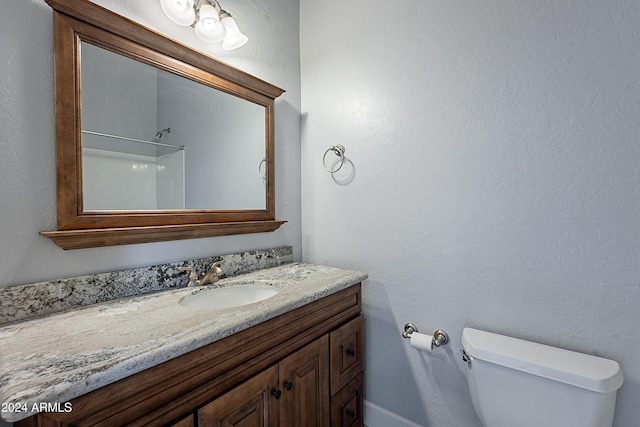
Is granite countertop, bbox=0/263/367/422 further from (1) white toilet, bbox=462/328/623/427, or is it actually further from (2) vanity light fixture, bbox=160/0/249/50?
(2) vanity light fixture, bbox=160/0/249/50

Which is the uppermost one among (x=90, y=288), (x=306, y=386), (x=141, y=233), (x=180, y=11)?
(x=180, y=11)

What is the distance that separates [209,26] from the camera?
119 centimetres

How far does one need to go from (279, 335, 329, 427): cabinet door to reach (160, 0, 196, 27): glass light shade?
52.0 inches

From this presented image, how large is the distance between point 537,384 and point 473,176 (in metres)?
0.76

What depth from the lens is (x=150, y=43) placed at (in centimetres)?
106

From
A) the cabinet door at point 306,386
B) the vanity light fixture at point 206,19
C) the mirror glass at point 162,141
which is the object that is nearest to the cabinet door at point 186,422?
the cabinet door at point 306,386

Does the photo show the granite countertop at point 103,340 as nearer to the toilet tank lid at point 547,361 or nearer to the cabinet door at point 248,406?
the cabinet door at point 248,406

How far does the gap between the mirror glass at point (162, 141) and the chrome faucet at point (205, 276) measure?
0.87 ft

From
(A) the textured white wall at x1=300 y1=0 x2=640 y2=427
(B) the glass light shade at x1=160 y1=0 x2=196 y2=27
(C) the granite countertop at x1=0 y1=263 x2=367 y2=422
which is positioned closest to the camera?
(C) the granite countertop at x1=0 y1=263 x2=367 y2=422

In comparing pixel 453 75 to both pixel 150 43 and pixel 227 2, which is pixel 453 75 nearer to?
pixel 227 2

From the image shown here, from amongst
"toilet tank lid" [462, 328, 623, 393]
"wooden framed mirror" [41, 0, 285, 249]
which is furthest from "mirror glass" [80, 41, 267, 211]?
"toilet tank lid" [462, 328, 623, 393]

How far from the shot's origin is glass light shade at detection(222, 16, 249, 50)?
48.6 inches

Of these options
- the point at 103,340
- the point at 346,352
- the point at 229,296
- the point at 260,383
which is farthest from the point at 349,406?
the point at 103,340

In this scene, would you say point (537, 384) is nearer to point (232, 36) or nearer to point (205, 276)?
point (205, 276)
